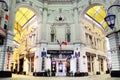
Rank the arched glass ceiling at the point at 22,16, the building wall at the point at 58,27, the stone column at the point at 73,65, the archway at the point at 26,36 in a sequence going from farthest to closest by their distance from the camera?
the arched glass ceiling at the point at 22,16
the archway at the point at 26,36
the building wall at the point at 58,27
the stone column at the point at 73,65

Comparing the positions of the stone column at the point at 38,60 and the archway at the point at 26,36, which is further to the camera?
the archway at the point at 26,36

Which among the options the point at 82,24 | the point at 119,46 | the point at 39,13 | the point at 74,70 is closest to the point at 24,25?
the point at 39,13

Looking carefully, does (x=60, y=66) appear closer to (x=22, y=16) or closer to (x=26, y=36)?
(x=26, y=36)

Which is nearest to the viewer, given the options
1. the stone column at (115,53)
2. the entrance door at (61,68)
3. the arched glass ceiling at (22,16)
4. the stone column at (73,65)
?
the stone column at (115,53)

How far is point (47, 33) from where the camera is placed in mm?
20844

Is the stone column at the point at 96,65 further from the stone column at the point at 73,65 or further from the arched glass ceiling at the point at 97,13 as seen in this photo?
the arched glass ceiling at the point at 97,13

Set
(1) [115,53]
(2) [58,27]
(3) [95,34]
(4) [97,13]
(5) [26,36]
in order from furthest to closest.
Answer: (3) [95,34]
(5) [26,36]
(4) [97,13]
(2) [58,27]
(1) [115,53]

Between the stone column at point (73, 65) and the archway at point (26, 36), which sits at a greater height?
the archway at point (26, 36)

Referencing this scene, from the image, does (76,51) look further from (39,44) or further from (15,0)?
(15,0)

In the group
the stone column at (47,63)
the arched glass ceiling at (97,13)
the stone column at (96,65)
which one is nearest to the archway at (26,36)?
the stone column at (47,63)

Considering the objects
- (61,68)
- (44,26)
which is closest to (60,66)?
(61,68)

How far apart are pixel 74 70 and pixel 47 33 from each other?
252 inches

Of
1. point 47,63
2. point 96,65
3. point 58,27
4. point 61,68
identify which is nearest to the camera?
point 47,63

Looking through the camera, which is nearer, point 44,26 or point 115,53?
point 115,53
